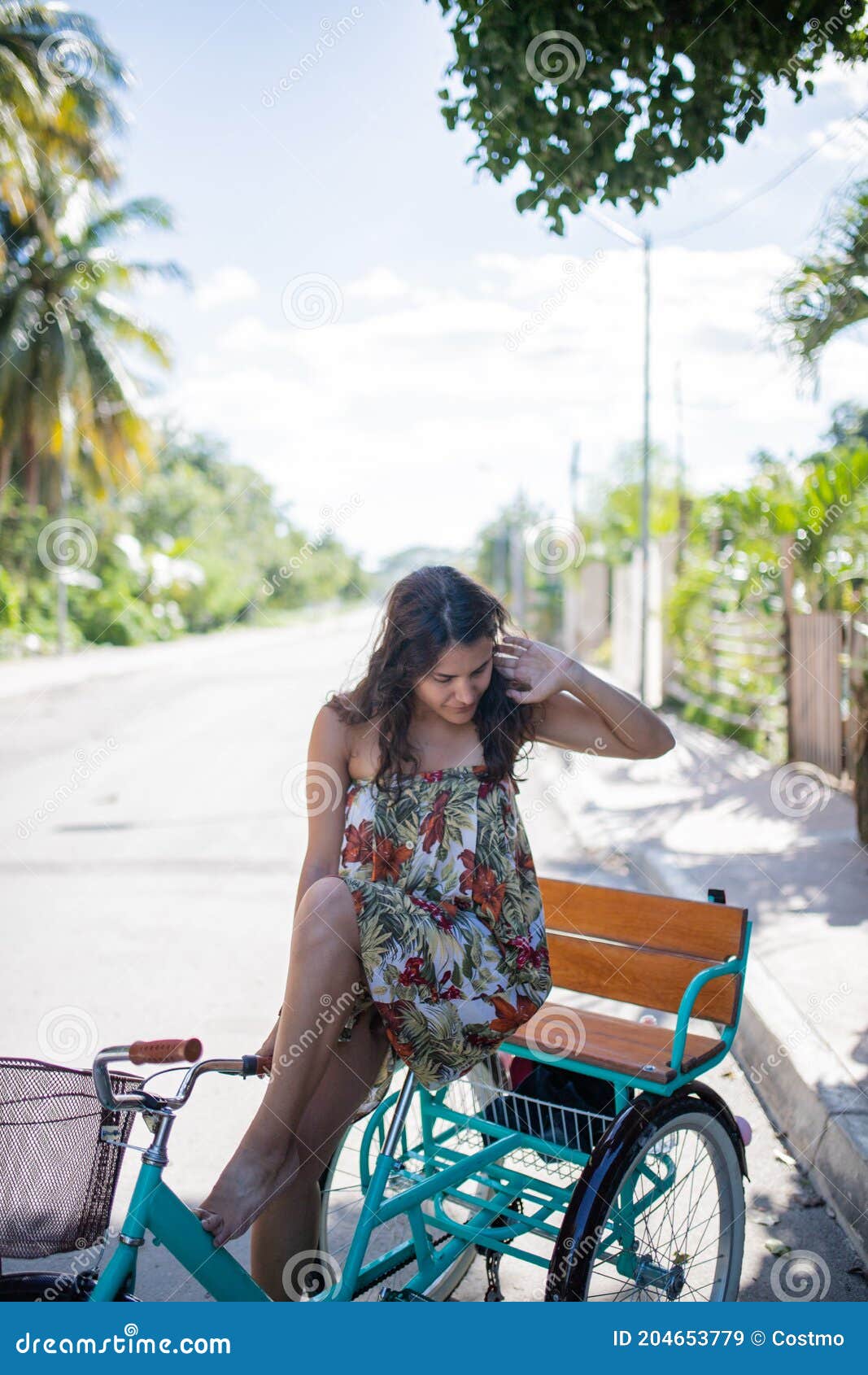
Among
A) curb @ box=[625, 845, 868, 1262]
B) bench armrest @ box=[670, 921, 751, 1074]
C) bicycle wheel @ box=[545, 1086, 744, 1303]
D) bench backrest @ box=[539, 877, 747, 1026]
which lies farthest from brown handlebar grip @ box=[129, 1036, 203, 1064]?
curb @ box=[625, 845, 868, 1262]

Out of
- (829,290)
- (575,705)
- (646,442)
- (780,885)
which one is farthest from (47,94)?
(575,705)

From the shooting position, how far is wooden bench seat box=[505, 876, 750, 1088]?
97.5 inches

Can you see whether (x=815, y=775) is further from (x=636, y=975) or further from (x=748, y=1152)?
(x=636, y=975)

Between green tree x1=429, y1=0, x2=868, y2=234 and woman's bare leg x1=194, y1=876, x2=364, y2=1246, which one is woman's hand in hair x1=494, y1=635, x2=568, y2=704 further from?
green tree x1=429, y1=0, x2=868, y2=234

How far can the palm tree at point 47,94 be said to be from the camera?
20.6 m

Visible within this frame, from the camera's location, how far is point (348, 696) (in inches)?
108

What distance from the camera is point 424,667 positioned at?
8.74 feet

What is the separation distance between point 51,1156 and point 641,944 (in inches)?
57.5

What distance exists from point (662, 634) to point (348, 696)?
56.6 ft

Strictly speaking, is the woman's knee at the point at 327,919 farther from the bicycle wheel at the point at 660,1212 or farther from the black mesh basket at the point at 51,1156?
the bicycle wheel at the point at 660,1212

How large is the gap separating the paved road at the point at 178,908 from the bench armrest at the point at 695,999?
0.79 m

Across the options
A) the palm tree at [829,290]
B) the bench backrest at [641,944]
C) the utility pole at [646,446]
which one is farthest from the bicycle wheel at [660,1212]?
the utility pole at [646,446]

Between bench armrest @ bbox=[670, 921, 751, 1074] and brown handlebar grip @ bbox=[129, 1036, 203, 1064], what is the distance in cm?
96

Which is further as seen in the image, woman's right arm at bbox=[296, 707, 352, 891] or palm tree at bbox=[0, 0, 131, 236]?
palm tree at bbox=[0, 0, 131, 236]
